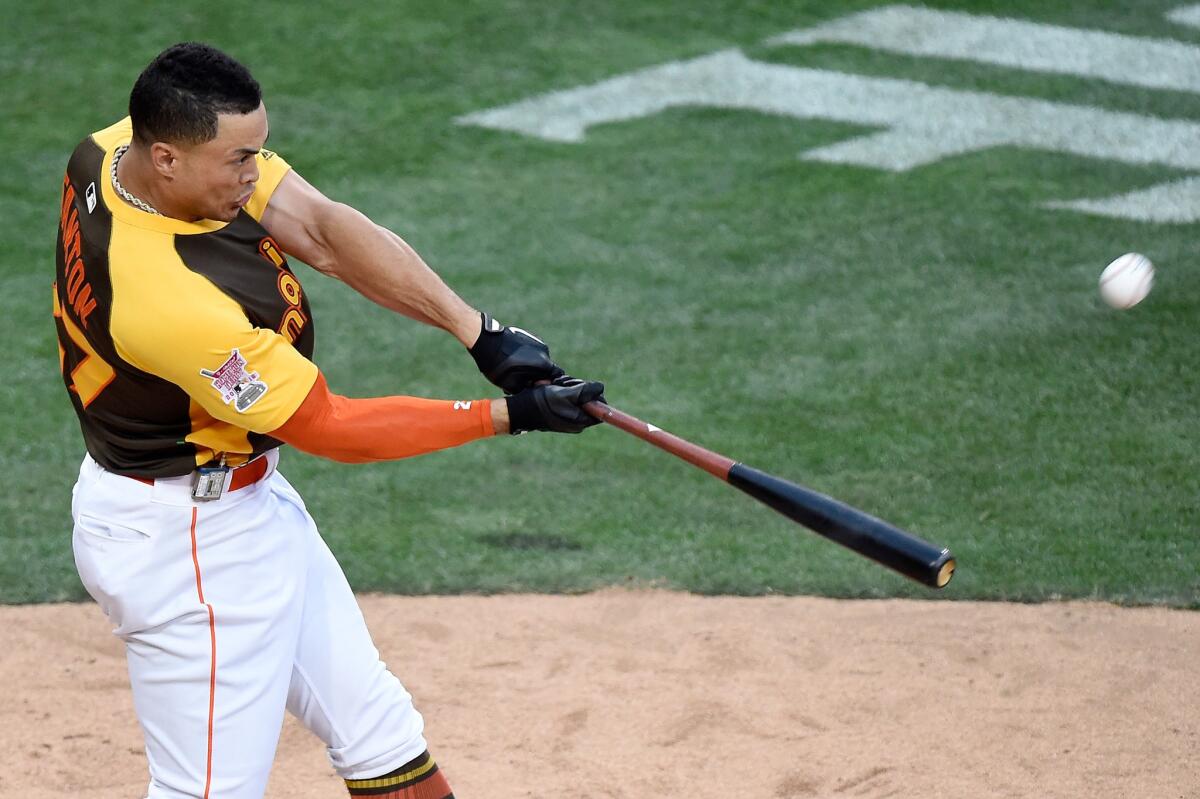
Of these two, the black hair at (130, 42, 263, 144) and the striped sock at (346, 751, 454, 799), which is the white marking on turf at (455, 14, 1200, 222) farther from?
the black hair at (130, 42, 263, 144)

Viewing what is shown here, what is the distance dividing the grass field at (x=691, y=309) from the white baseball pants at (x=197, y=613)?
229cm

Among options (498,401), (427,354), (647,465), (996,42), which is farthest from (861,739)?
(996,42)

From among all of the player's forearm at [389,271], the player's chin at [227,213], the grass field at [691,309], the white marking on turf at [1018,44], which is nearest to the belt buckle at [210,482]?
the player's chin at [227,213]

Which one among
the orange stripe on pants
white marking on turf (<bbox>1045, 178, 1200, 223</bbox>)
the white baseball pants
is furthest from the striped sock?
white marking on turf (<bbox>1045, 178, 1200, 223</bbox>)

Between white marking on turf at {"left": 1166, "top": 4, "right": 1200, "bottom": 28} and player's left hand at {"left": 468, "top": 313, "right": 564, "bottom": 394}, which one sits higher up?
player's left hand at {"left": 468, "top": 313, "right": 564, "bottom": 394}

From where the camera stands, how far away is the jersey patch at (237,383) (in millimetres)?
2973

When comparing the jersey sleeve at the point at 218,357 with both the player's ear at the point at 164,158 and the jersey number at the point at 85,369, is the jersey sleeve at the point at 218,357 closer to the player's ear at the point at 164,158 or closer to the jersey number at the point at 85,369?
the jersey number at the point at 85,369

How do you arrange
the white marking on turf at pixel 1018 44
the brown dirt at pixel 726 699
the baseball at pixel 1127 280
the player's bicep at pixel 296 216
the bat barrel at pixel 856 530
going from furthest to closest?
the white marking on turf at pixel 1018 44
the baseball at pixel 1127 280
the brown dirt at pixel 726 699
the player's bicep at pixel 296 216
the bat barrel at pixel 856 530

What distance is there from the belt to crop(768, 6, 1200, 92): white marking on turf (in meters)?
7.88

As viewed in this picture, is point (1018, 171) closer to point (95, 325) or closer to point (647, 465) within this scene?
point (647, 465)

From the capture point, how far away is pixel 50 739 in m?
4.57

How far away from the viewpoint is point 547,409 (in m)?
3.34

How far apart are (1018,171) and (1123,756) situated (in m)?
5.14

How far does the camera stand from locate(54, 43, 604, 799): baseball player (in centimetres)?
300
